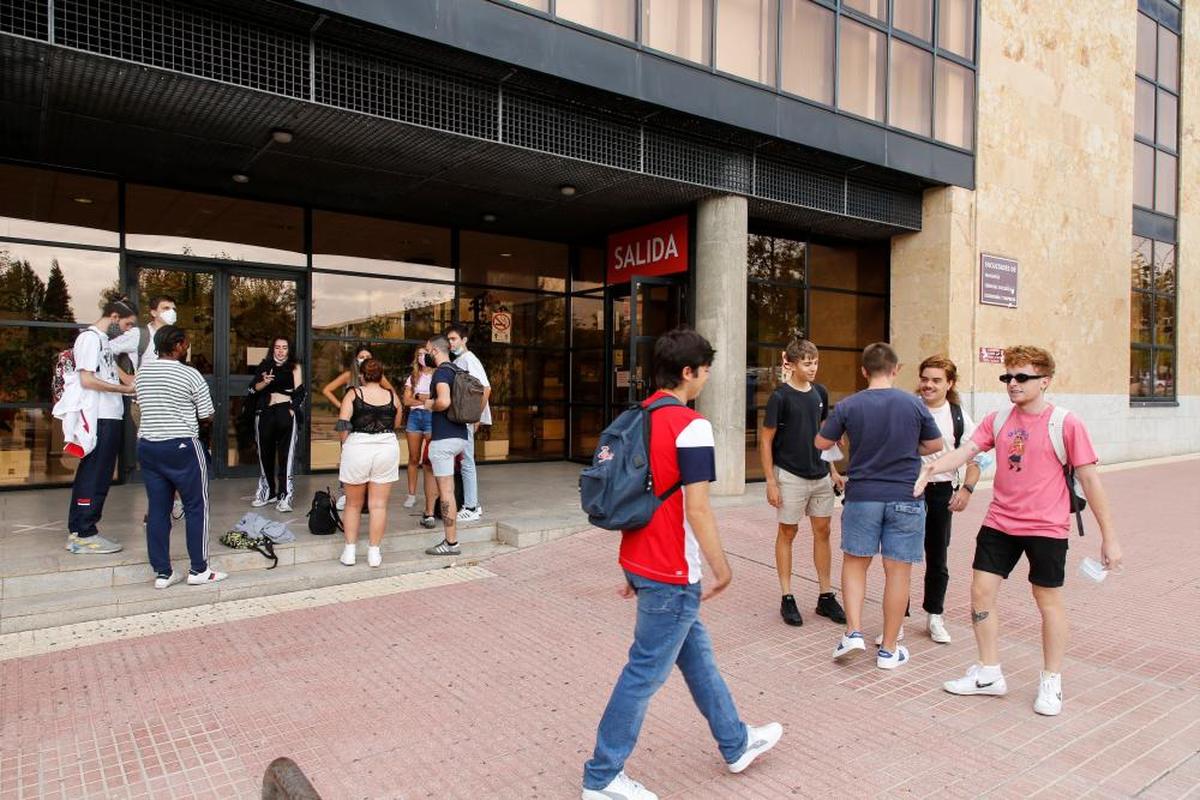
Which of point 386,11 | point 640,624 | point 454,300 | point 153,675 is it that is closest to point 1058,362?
point 454,300

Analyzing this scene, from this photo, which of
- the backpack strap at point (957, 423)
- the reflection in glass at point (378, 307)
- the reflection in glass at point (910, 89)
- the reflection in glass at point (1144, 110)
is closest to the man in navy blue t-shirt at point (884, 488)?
the backpack strap at point (957, 423)

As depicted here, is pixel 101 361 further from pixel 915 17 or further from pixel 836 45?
pixel 915 17

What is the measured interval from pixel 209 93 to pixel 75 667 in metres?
4.46

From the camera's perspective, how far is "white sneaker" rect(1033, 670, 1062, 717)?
371cm

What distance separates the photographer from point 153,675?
4184 mm

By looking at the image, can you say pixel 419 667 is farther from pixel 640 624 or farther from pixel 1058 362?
pixel 1058 362

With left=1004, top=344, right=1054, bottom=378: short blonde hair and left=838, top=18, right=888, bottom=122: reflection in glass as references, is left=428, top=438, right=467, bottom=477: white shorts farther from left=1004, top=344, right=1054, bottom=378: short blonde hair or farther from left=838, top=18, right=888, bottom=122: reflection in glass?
left=838, top=18, right=888, bottom=122: reflection in glass

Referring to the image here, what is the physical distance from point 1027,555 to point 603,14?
6.58m

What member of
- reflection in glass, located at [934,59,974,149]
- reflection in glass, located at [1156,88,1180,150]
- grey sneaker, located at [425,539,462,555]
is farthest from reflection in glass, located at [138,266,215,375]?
reflection in glass, located at [1156,88,1180,150]

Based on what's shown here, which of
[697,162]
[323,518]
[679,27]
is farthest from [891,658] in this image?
[679,27]

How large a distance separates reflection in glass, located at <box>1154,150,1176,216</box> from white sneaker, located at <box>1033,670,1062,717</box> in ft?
53.2

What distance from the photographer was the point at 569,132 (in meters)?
7.89

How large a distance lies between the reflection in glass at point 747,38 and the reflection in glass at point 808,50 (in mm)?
283

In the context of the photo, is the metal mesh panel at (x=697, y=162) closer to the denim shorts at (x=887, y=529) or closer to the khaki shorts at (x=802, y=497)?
the khaki shorts at (x=802, y=497)
